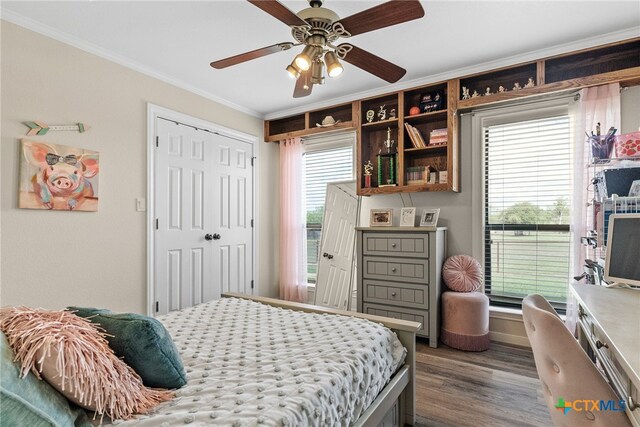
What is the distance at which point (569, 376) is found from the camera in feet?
3.05

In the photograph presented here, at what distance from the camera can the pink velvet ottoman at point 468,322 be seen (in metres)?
2.84

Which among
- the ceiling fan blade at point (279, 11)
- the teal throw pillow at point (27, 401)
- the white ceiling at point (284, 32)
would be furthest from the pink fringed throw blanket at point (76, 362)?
the white ceiling at point (284, 32)

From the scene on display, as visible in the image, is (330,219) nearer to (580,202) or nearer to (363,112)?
(363,112)

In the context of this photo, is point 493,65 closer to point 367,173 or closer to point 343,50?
point 367,173

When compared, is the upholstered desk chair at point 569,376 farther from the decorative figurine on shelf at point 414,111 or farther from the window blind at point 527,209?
the decorative figurine on shelf at point 414,111

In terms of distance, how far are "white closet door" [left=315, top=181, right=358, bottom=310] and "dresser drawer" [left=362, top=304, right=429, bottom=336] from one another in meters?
0.51

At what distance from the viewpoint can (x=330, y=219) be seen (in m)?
4.01

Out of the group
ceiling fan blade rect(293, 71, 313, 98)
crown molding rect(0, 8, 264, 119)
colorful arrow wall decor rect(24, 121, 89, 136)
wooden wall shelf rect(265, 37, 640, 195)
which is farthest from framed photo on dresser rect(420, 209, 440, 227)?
colorful arrow wall decor rect(24, 121, 89, 136)

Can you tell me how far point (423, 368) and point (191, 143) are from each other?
3.12 m

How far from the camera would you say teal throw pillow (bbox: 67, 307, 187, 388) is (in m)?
1.10

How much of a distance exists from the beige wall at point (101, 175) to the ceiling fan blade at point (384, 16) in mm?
2200

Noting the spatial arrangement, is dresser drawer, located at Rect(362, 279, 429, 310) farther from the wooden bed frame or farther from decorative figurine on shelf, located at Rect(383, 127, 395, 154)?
decorative figurine on shelf, located at Rect(383, 127, 395, 154)

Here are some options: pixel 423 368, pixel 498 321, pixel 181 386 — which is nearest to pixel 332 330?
pixel 181 386

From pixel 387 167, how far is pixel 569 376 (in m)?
A: 2.86
